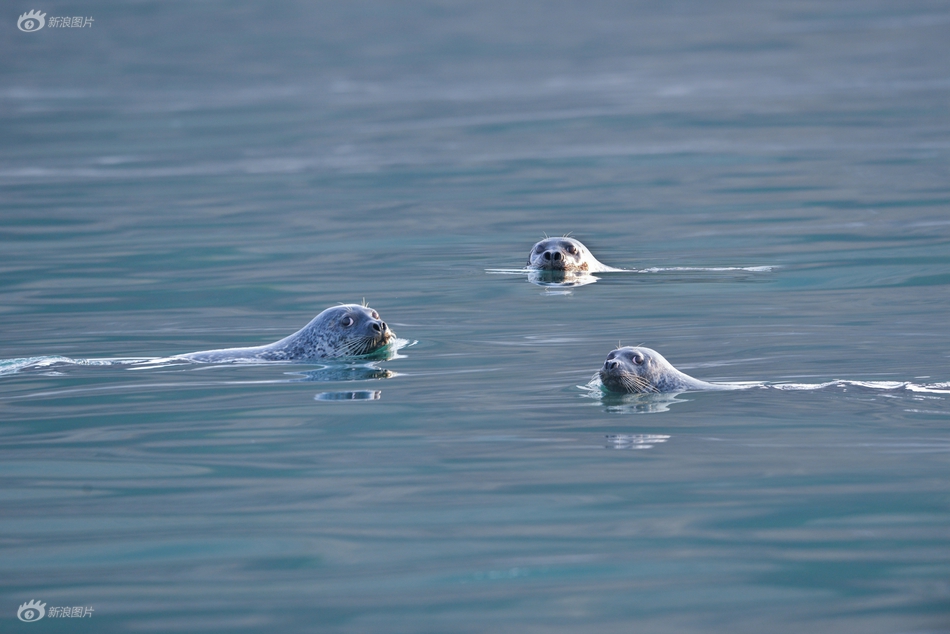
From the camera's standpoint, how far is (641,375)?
33.2 ft

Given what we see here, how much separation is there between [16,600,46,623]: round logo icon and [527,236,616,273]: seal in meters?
9.55

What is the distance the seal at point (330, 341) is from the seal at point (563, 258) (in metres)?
4.09

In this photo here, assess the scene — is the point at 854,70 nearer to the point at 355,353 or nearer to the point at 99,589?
the point at 355,353

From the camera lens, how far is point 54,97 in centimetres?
3869

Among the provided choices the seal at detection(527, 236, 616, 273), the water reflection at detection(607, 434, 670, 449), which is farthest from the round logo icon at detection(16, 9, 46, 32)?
the water reflection at detection(607, 434, 670, 449)

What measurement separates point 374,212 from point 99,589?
46.4ft

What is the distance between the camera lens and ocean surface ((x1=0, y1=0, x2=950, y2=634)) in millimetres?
7008

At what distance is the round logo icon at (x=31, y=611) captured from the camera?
6840 mm

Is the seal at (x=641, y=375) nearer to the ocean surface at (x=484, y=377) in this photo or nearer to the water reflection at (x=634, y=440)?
the ocean surface at (x=484, y=377)

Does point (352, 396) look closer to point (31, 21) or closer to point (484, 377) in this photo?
point (484, 377)

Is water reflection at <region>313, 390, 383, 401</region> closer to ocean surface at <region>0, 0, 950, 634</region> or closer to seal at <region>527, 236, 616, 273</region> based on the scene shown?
ocean surface at <region>0, 0, 950, 634</region>

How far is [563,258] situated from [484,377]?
16.0 ft

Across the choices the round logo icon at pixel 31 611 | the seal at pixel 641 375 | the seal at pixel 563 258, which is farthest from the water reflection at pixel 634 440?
the seal at pixel 563 258

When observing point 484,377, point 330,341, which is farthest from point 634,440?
point 330,341
